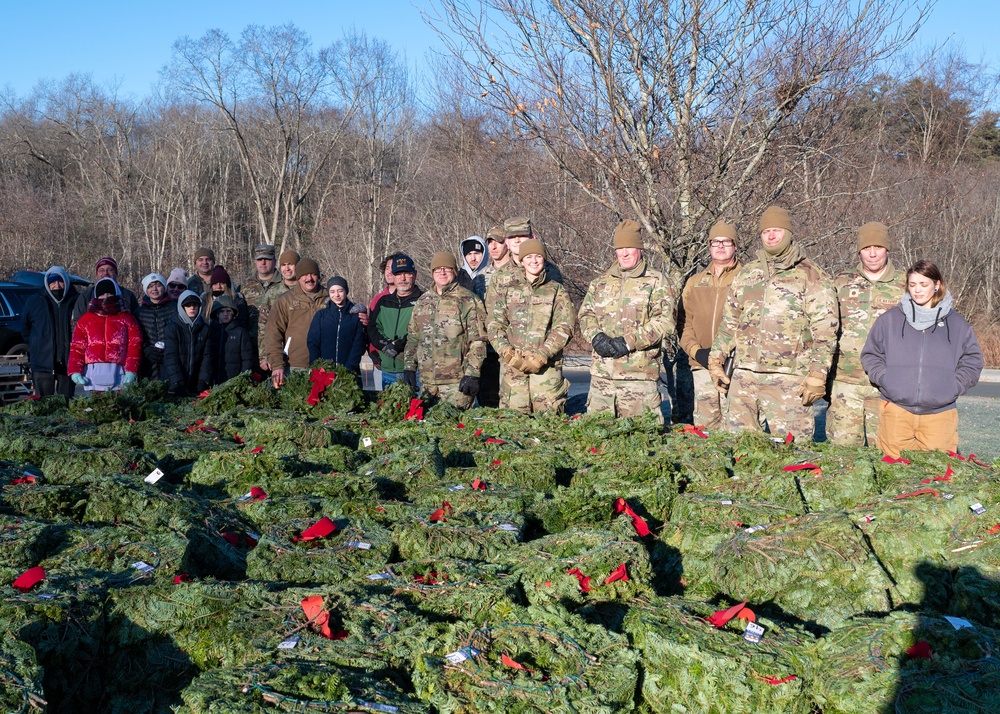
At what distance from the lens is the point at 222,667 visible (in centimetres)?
274

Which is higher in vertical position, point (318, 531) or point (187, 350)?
point (187, 350)

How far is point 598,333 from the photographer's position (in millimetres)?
6625

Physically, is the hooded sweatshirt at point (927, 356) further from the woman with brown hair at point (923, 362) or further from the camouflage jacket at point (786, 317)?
the camouflage jacket at point (786, 317)

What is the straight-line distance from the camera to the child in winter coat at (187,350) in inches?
325

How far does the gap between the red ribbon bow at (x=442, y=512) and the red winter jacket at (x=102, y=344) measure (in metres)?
5.07

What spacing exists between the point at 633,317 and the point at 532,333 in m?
0.89

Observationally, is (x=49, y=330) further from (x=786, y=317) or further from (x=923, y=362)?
(x=923, y=362)

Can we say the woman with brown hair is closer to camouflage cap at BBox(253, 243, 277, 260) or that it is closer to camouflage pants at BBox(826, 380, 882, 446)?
camouflage pants at BBox(826, 380, 882, 446)

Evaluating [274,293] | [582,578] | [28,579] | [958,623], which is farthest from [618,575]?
[274,293]

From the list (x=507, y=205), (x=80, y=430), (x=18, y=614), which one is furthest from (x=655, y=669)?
(x=507, y=205)

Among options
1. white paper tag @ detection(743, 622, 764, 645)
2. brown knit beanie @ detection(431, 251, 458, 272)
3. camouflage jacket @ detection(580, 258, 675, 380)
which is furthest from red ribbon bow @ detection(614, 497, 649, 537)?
brown knit beanie @ detection(431, 251, 458, 272)

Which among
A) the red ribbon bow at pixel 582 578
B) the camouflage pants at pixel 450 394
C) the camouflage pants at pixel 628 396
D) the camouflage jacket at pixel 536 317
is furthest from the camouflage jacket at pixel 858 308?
the red ribbon bow at pixel 582 578

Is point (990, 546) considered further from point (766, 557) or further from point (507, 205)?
point (507, 205)

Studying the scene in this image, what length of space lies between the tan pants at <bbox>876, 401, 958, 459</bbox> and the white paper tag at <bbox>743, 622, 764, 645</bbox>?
2878mm
